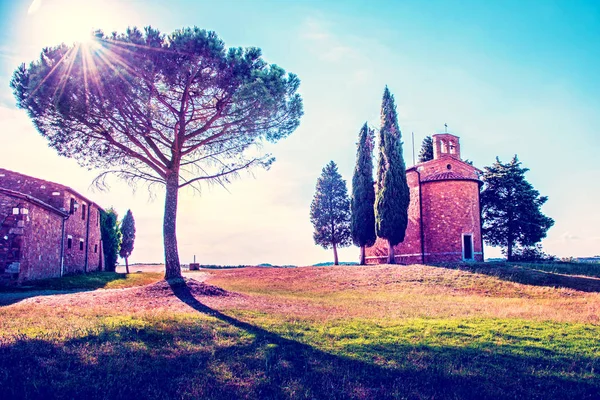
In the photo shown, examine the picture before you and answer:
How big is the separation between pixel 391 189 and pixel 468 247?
7.59 meters

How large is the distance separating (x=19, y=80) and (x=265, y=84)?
9.73m

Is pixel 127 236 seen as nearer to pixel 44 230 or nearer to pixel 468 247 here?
pixel 44 230

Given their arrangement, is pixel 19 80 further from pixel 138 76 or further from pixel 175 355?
pixel 175 355

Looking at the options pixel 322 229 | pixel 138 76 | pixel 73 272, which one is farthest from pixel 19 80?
pixel 322 229

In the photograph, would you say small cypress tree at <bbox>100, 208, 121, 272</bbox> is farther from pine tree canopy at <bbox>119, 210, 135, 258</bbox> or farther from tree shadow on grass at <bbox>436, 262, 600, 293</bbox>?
tree shadow on grass at <bbox>436, 262, 600, 293</bbox>

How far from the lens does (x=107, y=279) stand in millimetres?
27203

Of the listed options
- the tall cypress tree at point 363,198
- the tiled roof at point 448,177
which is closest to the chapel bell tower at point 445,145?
the tiled roof at point 448,177

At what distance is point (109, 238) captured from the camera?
40.1 m

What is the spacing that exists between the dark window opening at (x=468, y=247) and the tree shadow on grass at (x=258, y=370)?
974 inches

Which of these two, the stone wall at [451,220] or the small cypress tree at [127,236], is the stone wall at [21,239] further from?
the stone wall at [451,220]

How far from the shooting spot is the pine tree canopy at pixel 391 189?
101 feet

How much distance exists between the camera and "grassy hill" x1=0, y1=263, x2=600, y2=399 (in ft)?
20.6

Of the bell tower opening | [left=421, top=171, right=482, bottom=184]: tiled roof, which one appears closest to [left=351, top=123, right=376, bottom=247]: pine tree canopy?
[left=421, top=171, right=482, bottom=184]: tiled roof

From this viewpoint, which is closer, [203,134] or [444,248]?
[203,134]
